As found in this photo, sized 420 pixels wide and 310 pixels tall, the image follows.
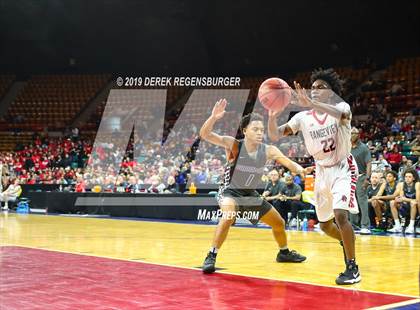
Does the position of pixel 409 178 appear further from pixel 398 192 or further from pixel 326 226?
pixel 326 226

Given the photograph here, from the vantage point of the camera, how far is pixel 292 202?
43.9 feet

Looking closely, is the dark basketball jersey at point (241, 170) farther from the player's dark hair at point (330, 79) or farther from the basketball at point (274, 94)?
the player's dark hair at point (330, 79)

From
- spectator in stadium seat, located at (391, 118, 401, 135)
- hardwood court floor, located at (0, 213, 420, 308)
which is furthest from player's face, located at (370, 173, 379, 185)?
spectator in stadium seat, located at (391, 118, 401, 135)

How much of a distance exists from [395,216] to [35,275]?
7.94 m

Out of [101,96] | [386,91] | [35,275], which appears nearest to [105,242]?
[35,275]

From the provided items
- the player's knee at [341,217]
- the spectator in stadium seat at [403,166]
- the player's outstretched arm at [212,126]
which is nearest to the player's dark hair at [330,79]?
the player's outstretched arm at [212,126]

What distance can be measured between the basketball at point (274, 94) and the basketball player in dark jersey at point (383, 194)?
6389mm

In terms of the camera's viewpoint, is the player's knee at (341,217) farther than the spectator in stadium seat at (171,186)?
No

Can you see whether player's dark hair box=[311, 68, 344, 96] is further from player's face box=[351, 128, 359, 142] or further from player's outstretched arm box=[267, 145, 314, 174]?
player's face box=[351, 128, 359, 142]

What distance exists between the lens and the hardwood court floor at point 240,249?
6.20m

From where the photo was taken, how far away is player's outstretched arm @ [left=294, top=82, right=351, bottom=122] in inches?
203

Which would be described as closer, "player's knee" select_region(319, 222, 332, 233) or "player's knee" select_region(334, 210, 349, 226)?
"player's knee" select_region(334, 210, 349, 226)

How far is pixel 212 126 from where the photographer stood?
6418 mm

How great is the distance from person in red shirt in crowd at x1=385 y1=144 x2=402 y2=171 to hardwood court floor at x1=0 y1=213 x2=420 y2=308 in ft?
13.4
